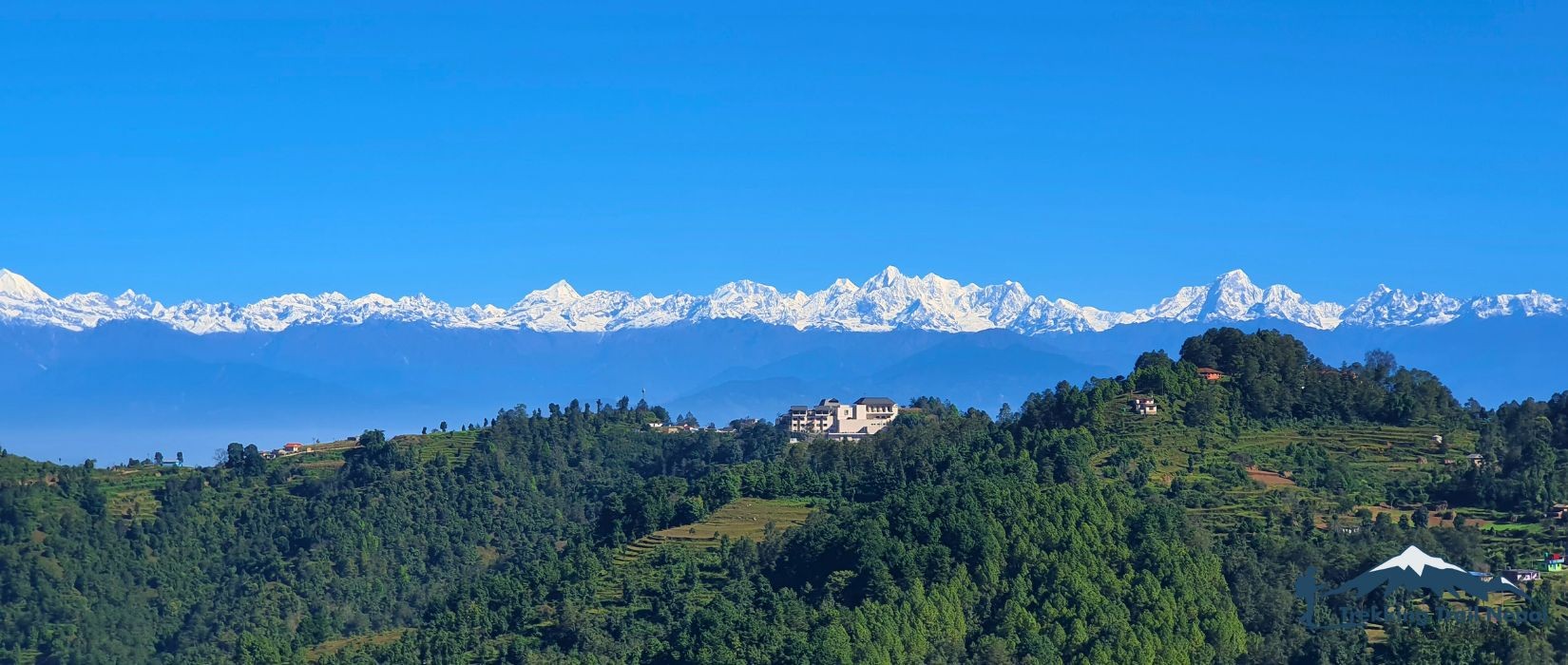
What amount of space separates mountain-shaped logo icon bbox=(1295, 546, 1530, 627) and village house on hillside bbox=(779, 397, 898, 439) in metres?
61.8

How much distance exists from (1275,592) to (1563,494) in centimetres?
1450

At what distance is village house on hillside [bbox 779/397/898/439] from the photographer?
110 m

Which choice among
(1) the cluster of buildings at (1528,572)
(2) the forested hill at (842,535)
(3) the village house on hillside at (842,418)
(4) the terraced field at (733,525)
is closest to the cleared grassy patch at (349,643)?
(2) the forested hill at (842,535)

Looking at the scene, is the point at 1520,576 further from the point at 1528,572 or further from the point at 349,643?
the point at 349,643

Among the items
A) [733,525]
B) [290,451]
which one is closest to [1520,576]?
[733,525]

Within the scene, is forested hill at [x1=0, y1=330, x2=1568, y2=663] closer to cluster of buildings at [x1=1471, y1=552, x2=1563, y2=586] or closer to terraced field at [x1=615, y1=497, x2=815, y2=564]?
terraced field at [x1=615, y1=497, x2=815, y2=564]

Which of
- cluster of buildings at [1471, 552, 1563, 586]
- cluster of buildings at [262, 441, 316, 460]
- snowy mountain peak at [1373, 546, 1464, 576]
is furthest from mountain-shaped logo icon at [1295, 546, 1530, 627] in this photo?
cluster of buildings at [262, 441, 316, 460]

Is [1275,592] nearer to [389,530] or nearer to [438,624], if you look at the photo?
[438,624]

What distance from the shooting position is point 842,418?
11219cm

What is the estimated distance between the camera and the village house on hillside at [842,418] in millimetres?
109938

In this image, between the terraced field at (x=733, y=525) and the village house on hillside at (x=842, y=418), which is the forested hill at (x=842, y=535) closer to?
the terraced field at (x=733, y=525)

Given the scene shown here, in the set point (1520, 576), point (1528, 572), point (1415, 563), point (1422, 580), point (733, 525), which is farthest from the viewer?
point (733, 525)

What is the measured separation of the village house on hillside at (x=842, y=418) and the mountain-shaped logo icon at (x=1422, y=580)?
61.8 metres

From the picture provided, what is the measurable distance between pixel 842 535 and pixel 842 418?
192 ft
